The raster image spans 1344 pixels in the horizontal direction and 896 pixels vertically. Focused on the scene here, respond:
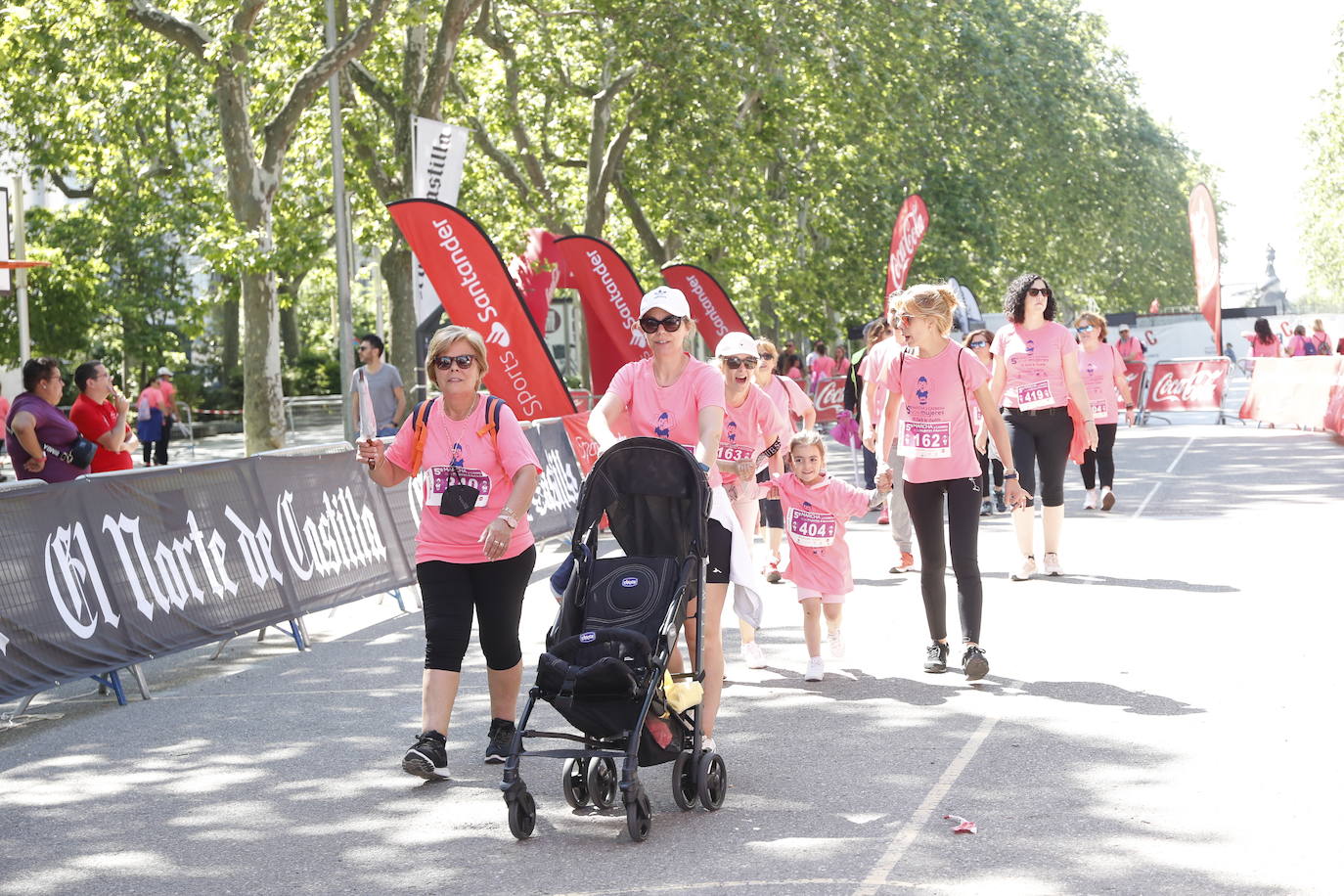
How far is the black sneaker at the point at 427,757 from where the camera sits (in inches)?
266

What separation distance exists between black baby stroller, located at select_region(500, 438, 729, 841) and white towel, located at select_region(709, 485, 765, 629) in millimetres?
352

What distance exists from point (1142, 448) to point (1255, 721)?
20.1m

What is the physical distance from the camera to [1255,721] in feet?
24.5

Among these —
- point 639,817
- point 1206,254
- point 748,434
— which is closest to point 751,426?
point 748,434

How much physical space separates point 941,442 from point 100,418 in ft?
21.5

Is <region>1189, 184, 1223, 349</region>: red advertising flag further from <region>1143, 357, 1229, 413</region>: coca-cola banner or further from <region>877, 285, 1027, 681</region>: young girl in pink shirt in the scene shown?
<region>877, 285, 1027, 681</region>: young girl in pink shirt

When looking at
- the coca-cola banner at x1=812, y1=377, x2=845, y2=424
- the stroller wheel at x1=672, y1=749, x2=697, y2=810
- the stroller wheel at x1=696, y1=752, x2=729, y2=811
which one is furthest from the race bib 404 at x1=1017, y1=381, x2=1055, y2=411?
the coca-cola banner at x1=812, y1=377, x2=845, y2=424

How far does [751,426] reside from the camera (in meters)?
9.49

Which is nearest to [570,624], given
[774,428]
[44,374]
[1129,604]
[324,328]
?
[774,428]

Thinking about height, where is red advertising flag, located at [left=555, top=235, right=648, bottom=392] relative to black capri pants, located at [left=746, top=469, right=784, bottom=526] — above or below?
above

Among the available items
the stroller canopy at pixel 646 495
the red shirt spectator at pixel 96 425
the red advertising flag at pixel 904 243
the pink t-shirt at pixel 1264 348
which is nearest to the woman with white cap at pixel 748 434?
the stroller canopy at pixel 646 495

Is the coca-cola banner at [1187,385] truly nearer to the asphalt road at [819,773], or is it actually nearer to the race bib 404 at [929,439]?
the asphalt road at [819,773]

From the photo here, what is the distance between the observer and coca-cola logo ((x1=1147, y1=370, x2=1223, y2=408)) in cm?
3522

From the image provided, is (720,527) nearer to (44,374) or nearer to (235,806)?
(235,806)
